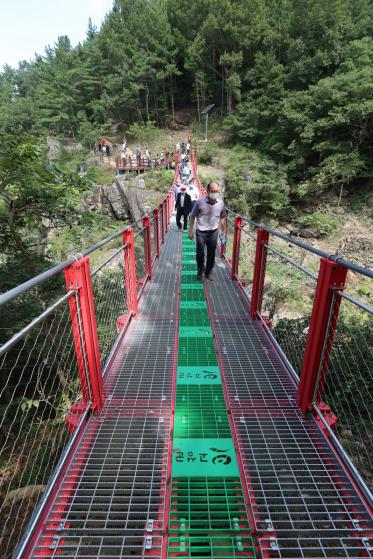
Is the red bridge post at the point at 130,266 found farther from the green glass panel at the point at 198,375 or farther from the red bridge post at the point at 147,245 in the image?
the green glass panel at the point at 198,375

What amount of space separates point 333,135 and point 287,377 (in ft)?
71.2

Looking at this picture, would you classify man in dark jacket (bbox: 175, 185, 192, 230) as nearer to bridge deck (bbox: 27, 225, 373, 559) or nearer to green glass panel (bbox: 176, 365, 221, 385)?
bridge deck (bbox: 27, 225, 373, 559)

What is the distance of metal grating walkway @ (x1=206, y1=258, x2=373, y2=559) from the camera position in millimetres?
1704

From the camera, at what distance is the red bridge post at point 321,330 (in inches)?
84.3

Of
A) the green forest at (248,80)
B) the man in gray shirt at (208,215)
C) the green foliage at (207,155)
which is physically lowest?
the man in gray shirt at (208,215)

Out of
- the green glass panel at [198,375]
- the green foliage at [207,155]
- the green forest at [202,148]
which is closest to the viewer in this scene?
the green glass panel at [198,375]

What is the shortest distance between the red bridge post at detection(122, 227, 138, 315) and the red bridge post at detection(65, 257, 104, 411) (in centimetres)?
173

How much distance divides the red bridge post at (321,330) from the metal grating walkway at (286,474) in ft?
0.82

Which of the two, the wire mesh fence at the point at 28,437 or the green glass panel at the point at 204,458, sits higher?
the green glass panel at the point at 204,458

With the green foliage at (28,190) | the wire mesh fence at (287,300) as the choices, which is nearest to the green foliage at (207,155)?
the wire mesh fence at (287,300)

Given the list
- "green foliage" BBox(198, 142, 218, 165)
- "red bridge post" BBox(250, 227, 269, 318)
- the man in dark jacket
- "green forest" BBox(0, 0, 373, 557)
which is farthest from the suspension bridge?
"green foliage" BBox(198, 142, 218, 165)

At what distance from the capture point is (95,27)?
171ft

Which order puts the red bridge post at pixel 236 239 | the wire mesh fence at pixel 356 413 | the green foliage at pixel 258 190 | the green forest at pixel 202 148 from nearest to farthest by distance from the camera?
1. the wire mesh fence at pixel 356 413
2. the red bridge post at pixel 236 239
3. the green forest at pixel 202 148
4. the green foliage at pixel 258 190

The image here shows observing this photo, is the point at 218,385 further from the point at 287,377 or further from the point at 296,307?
the point at 296,307
